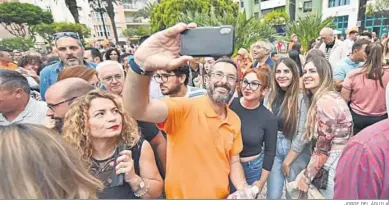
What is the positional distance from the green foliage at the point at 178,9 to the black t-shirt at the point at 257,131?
57 cm

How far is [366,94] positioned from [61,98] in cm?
194

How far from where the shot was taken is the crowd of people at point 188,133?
65 centimetres

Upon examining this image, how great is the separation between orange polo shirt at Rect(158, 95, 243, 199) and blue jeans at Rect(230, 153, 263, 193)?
1.14 ft

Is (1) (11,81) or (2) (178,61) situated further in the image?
(1) (11,81)

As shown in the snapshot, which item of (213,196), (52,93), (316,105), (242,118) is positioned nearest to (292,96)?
(316,105)

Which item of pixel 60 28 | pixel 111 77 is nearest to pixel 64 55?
pixel 60 28

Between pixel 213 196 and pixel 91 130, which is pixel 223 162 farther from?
pixel 91 130

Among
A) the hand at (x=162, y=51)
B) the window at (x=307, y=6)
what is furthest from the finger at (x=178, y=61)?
the window at (x=307, y=6)

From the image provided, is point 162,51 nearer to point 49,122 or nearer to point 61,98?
point 61,98

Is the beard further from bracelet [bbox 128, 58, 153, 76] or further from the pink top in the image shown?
the pink top

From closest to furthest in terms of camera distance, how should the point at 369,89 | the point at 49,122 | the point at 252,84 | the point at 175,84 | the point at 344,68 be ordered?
the point at 49,122 < the point at 252,84 < the point at 175,84 < the point at 369,89 < the point at 344,68

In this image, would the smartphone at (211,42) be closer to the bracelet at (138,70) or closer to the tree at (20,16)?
the bracelet at (138,70)

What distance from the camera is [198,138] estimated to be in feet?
3.29

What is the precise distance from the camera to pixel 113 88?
161cm
